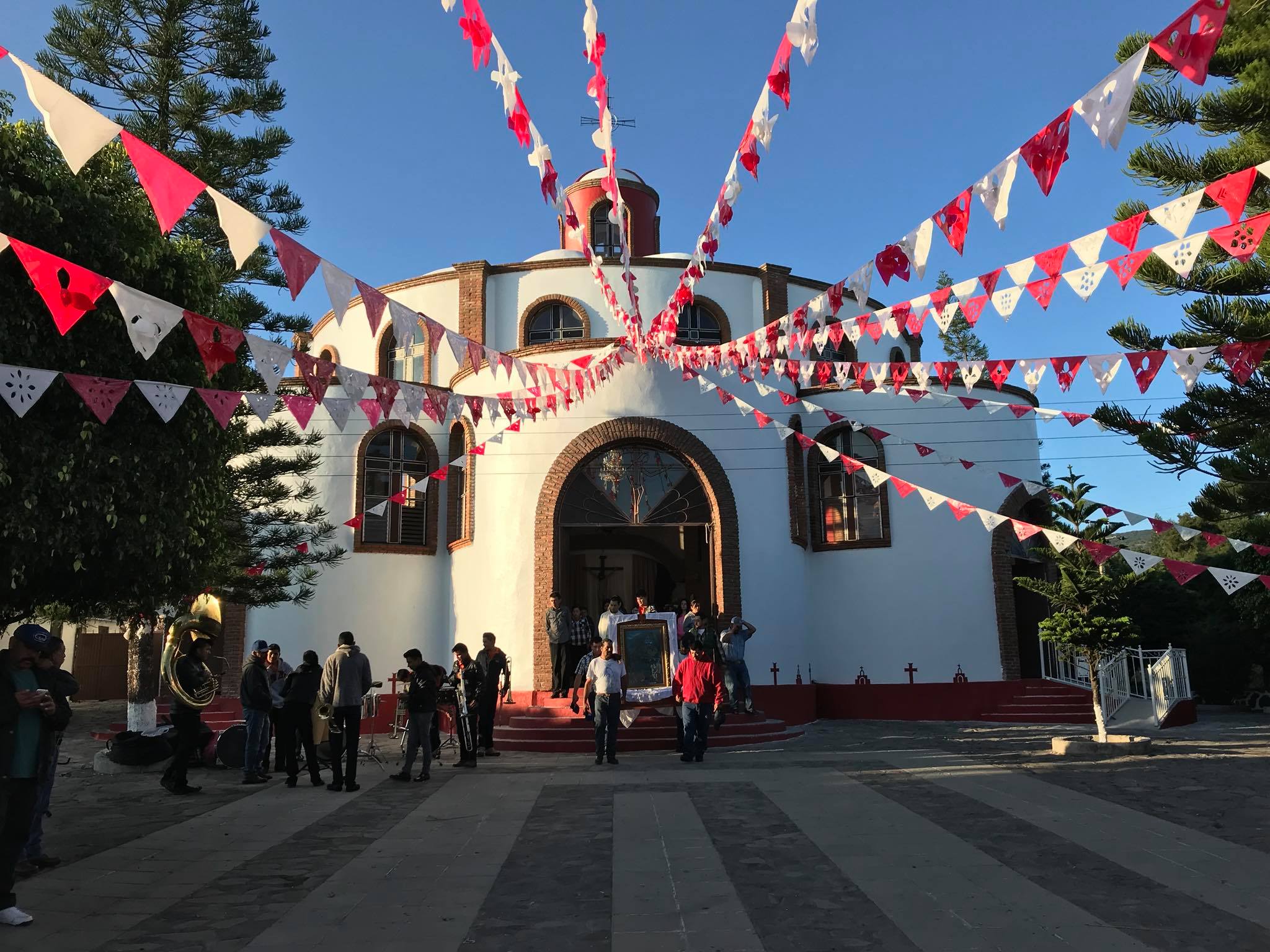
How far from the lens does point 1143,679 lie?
15.8m

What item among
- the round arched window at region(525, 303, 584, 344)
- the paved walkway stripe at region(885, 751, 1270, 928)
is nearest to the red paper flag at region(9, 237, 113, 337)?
the paved walkway stripe at region(885, 751, 1270, 928)

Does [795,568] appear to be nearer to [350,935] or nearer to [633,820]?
[633,820]

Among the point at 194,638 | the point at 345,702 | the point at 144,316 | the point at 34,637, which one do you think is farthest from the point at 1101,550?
the point at 194,638

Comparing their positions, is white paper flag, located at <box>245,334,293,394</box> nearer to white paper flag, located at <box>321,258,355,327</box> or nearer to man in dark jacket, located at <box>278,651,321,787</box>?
white paper flag, located at <box>321,258,355,327</box>

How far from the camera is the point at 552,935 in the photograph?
4723 millimetres

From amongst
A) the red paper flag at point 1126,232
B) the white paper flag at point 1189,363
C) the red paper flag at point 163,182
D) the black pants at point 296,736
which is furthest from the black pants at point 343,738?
the white paper flag at point 1189,363

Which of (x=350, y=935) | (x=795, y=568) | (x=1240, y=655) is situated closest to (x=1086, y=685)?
(x=795, y=568)

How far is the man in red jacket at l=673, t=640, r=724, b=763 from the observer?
11516mm

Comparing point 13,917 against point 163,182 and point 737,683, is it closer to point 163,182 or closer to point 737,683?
point 163,182

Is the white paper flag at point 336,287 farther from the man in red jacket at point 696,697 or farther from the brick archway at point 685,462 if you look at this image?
the brick archway at point 685,462

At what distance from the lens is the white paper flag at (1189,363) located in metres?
8.94

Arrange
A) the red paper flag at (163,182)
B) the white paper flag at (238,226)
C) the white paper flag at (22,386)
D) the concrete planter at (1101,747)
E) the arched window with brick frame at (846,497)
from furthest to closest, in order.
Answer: the arched window with brick frame at (846,497) → the concrete planter at (1101,747) → the white paper flag at (22,386) → the white paper flag at (238,226) → the red paper flag at (163,182)

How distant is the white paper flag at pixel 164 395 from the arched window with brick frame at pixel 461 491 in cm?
985

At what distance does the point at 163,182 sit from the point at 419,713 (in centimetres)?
657
